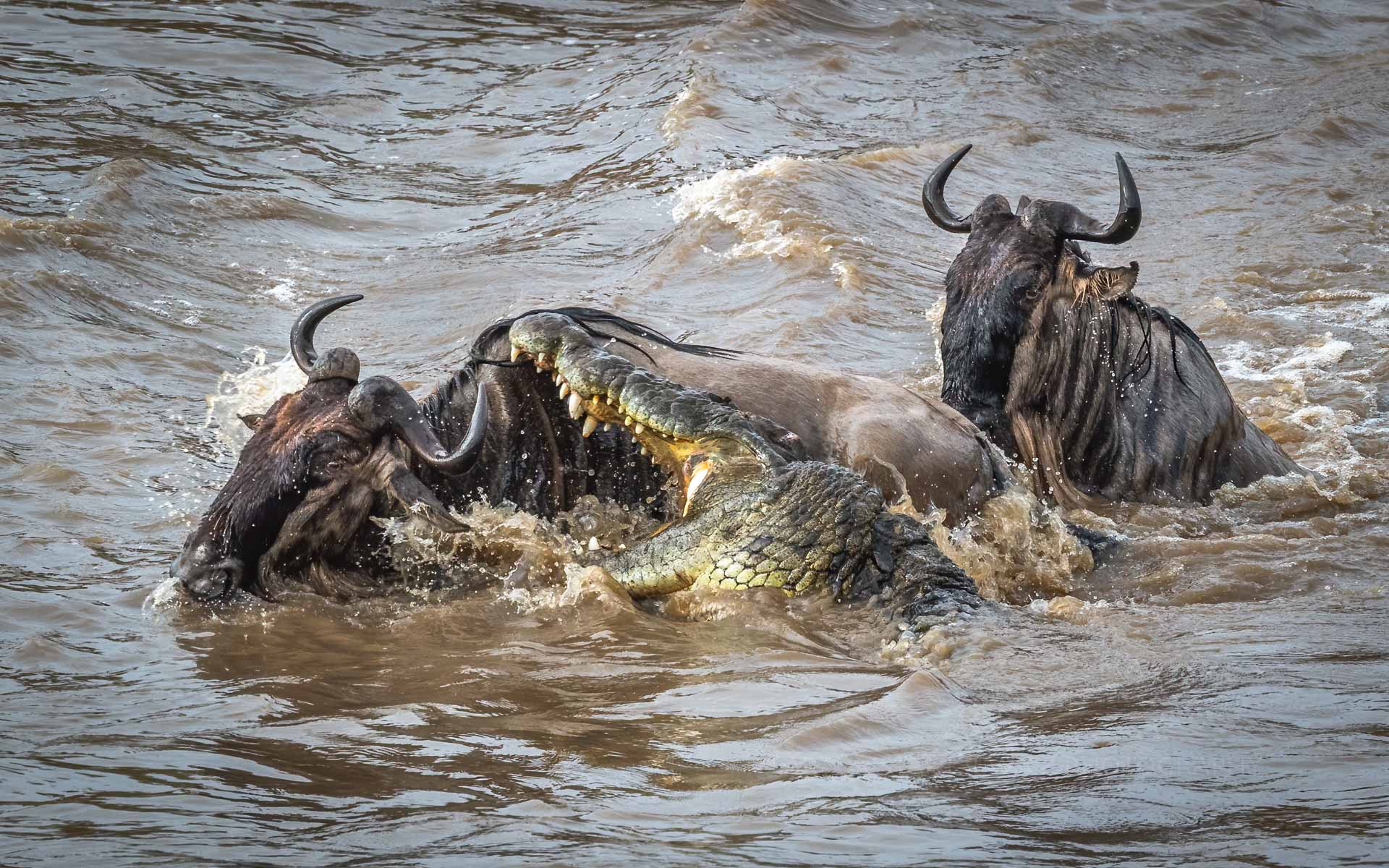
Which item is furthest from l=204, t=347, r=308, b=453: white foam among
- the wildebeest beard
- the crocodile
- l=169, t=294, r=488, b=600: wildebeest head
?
the crocodile

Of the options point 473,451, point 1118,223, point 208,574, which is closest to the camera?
point 473,451

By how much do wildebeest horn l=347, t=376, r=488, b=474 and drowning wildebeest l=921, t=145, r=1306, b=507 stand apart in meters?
2.54

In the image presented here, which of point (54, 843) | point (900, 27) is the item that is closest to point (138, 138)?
point (900, 27)

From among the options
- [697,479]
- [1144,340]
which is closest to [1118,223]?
[1144,340]

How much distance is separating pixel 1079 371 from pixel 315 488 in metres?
3.61

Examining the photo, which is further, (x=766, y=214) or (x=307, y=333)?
(x=766, y=214)

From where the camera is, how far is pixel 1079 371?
7.16 metres

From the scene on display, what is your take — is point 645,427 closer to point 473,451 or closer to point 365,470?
point 473,451

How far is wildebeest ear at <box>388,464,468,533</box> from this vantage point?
5340 mm

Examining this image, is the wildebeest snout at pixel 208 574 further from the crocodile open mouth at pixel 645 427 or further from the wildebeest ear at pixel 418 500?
the crocodile open mouth at pixel 645 427

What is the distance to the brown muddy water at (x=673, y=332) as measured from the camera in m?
3.66

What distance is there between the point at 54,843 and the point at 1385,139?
556 inches

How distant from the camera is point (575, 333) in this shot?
18.4ft

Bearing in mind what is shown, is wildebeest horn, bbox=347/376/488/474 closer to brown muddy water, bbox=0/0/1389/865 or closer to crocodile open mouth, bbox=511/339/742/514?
crocodile open mouth, bbox=511/339/742/514
